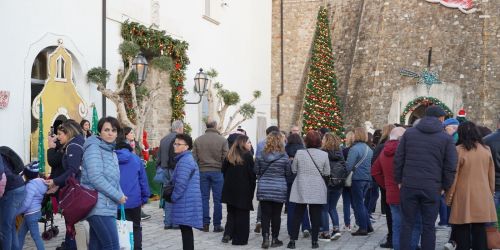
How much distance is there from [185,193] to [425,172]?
2709 millimetres

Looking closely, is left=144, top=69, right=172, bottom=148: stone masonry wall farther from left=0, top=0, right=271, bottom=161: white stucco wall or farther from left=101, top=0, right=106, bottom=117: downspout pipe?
left=101, top=0, right=106, bottom=117: downspout pipe

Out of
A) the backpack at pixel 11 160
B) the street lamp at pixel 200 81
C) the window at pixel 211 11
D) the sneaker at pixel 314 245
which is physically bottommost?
the sneaker at pixel 314 245

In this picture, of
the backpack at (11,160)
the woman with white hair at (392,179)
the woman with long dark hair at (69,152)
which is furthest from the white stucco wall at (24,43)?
A: the woman with white hair at (392,179)

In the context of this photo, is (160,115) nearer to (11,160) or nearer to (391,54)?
(11,160)

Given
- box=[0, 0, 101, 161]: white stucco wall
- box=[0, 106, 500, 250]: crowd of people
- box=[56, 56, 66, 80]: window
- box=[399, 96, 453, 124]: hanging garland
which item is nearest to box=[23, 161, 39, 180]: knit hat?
box=[0, 106, 500, 250]: crowd of people

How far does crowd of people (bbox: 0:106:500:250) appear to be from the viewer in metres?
6.19

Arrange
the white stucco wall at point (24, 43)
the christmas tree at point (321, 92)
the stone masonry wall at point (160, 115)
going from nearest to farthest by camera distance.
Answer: the white stucco wall at point (24, 43), the stone masonry wall at point (160, 115), the christmas tree at point (321, 92)

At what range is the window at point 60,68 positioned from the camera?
12391 mm

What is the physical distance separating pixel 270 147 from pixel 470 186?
2.74m

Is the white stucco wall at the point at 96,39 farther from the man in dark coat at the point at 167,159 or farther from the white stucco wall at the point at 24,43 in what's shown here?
the man in dark coat at the point at 167,159

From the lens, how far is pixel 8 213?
6.54 m

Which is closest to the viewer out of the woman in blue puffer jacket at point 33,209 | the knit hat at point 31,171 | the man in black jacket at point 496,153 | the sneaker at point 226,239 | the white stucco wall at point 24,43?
the woman in blue puffer jacket at point 33,209

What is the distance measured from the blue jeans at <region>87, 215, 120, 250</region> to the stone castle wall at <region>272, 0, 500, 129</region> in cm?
1830

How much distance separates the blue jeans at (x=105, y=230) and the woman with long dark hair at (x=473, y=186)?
3.97 metres
